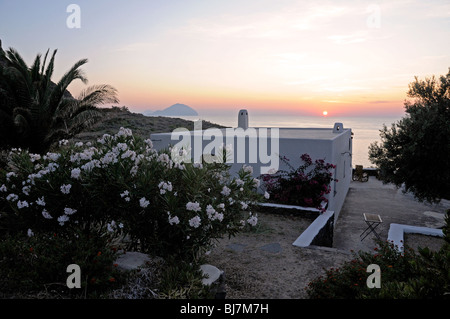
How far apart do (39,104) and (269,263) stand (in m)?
9.76

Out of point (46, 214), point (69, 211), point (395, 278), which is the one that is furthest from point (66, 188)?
point (395, 278)

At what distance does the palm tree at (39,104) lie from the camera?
11.1m

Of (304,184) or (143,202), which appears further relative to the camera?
(304,184)

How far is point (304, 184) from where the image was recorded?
34.6 feet

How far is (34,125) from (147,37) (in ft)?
18.3

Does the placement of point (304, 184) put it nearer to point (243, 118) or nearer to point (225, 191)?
point (243, 118)

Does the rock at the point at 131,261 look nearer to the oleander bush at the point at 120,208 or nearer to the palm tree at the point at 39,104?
the oleander bush at the point at 120,208

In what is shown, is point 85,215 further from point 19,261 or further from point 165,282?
point 165,282

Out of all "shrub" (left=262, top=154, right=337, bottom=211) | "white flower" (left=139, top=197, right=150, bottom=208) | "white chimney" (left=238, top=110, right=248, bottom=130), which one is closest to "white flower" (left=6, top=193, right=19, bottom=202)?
"white flower" (left=139, top=197, right=150, bottom=208)

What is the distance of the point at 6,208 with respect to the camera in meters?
6.51

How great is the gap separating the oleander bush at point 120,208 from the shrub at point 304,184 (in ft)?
18.6
